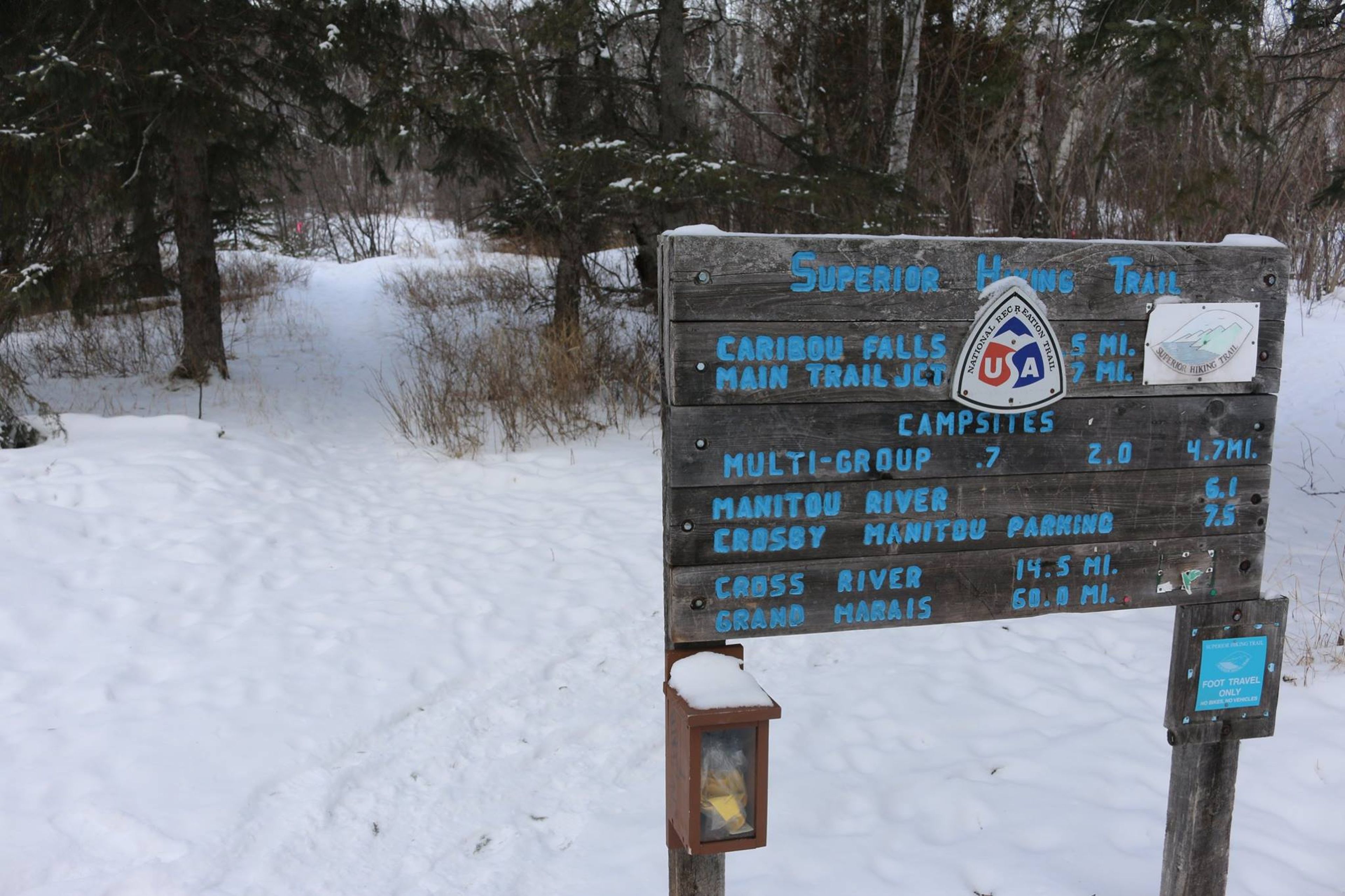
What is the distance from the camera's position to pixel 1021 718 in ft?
12.1

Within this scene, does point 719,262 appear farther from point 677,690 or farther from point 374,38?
point 374,38

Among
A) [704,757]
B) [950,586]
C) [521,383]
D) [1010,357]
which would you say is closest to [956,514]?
[950,586]

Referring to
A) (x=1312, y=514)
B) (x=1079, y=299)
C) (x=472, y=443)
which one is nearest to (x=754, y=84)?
(x=472, y=443)

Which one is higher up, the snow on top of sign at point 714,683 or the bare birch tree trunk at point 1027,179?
the bare birch tree trunk at point 1027,179

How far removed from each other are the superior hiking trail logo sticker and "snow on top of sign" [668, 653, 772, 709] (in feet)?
3.74

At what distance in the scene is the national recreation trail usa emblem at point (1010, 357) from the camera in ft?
6.76

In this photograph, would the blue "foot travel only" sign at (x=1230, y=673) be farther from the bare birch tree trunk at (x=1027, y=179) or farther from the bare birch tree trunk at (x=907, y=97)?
the bare birch tree trunk at (x=1027, y=179)

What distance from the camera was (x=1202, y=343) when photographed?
220cm

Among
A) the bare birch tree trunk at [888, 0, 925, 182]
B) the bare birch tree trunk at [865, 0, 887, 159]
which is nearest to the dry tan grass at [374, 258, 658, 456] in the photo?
the bare birch tree trunk at [888, 0, 925, 182]

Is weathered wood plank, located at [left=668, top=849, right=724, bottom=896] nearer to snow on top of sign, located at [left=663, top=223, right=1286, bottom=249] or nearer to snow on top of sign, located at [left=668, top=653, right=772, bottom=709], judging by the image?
snow on top of sign, located at [left=668, top=653, right=772, bottom=709]

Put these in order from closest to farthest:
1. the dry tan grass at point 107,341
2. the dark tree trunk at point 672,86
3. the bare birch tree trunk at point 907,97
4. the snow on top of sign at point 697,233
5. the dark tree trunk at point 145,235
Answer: the snow on top of sign at point 697,233 < the dark tree trunk at point 672,86 < the dark tree trunk at point 145,235 < the dry tan grass at point 107,341 < the bare birch tree trunk at point 907,97

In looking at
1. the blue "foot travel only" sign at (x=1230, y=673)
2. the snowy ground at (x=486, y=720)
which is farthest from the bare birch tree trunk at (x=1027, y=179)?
the blue "foot travel only" sign at (x=1230, y=673)

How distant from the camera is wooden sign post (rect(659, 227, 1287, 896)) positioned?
1966mm

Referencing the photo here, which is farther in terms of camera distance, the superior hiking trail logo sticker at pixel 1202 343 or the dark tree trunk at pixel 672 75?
the dark tree trunk at pixel 672 75
